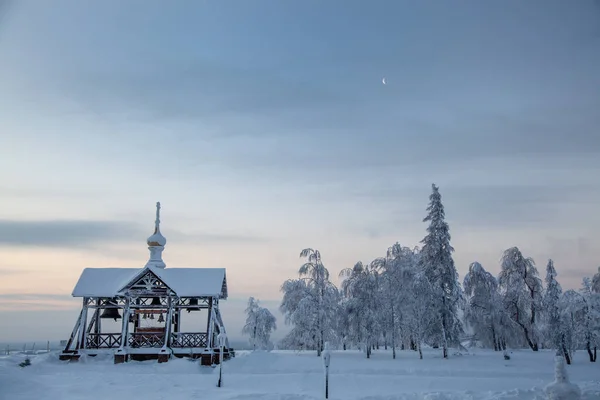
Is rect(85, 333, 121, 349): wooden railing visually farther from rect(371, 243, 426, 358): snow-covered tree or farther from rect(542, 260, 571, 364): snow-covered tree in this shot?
rect(542, 260, 571, 364): snow-covered tree

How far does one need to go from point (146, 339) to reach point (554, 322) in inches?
1178

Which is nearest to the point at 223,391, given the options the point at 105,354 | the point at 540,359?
the point at 105,354

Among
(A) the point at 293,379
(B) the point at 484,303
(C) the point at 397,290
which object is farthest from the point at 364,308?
(A) the point at 293,379

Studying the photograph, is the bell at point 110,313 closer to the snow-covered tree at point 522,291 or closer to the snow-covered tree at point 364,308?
the snow-covered tree at point 364,308

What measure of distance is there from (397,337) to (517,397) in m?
21.7

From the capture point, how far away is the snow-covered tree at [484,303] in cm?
4119

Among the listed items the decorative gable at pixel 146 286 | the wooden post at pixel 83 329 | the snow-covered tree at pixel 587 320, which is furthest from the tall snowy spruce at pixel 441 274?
the wooden post at pixel 83 329

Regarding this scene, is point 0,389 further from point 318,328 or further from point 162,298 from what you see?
point 318,328

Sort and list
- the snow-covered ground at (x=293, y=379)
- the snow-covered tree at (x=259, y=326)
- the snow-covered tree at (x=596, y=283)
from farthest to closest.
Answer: the snow-covered tree at (x=259, y=326)
the snow-covered tree at (x=596, y=283)
the snow-covered ground at (x=293, y=379)

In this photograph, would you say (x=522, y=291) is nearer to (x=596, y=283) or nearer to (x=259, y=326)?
(x=596, y=283)

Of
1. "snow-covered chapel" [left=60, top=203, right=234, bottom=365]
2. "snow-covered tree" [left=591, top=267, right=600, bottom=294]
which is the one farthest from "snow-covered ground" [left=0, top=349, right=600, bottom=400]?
"snow-covered tree" [left=591, top=267, right=600, bottom=294]

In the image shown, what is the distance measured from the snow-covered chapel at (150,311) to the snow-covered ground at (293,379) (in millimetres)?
1283

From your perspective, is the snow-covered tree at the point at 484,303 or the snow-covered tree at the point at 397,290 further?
the snow-covered tree at the point at 484,303

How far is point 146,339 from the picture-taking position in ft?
116
